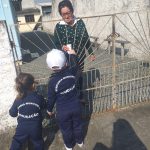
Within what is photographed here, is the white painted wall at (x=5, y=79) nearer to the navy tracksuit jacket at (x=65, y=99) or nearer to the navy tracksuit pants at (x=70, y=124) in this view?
the navy tracksuit jacket at (x=65, y=99)

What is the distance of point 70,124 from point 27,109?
71 centimetres

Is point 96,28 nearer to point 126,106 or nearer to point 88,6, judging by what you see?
point 88,6

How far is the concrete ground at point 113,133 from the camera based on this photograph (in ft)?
11.9

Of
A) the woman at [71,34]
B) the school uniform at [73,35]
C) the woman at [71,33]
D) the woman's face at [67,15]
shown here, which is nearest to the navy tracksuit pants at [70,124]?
the woman at [71,34]

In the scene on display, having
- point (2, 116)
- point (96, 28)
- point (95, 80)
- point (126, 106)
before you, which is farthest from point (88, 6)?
point (2, 116)

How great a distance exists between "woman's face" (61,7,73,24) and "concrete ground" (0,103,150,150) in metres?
1.77

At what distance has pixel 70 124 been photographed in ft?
11.5

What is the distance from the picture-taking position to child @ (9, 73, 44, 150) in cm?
312

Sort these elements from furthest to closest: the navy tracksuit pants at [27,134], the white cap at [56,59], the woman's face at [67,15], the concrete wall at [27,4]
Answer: the concrete wall at [27,4] < the woman's face at [67,15] < the navy tracksuit pants at [27,134] < the white cap at [56,59]

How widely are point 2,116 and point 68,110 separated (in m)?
1.27

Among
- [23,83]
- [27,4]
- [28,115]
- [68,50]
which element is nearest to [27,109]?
[28,115]

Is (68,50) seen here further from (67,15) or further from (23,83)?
(23,83)

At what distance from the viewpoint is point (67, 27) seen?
395 centimetres

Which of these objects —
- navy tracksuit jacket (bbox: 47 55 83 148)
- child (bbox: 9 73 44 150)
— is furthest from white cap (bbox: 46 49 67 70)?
child (bbox: 9 73 44 150)
